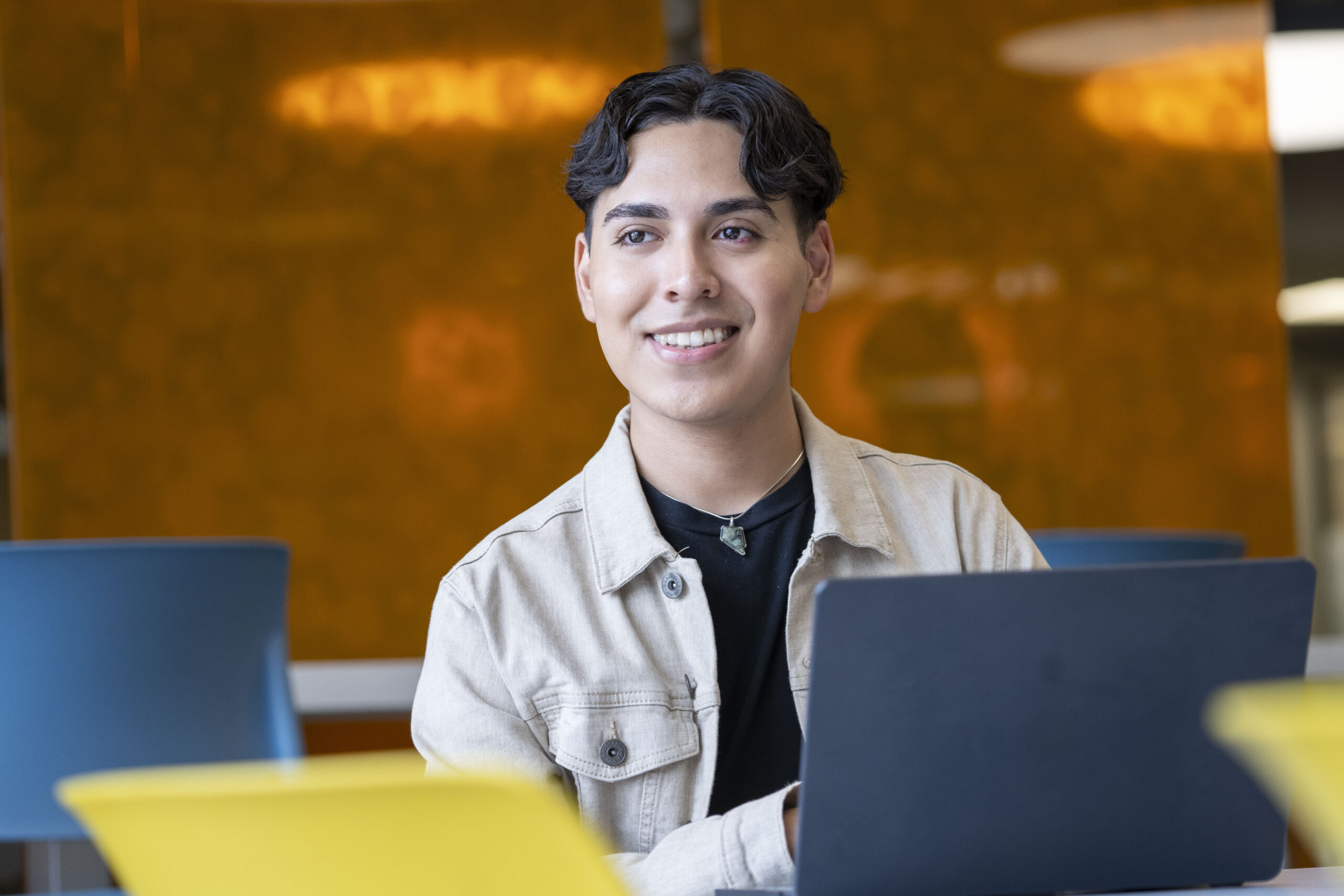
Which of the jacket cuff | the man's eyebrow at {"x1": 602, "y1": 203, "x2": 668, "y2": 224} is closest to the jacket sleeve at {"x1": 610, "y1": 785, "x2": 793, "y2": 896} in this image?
the jacket cuff

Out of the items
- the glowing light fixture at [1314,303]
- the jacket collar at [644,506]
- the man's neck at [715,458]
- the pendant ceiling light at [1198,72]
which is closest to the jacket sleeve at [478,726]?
the jacket collar at [644,506]

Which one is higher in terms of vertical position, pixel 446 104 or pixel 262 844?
pixel 446 104

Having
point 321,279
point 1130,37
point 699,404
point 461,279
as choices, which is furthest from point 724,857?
point 1130,37

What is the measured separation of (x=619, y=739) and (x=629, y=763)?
26mm

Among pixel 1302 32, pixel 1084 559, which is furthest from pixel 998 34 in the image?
pixel 1084 559

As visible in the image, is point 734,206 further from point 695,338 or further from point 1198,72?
point 1198,72

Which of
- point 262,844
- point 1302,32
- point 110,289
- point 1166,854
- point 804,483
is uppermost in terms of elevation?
point 1302,32

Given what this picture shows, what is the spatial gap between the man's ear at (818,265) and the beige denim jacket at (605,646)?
206 millimetres

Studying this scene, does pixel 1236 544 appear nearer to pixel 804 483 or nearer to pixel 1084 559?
pixel 1084 559

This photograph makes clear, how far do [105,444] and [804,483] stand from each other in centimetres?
275

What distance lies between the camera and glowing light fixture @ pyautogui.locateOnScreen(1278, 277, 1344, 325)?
155 inches

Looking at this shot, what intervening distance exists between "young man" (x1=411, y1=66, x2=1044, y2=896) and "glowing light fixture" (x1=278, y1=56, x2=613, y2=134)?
92.3 inches

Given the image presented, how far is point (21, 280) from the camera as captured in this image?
12.1 ft

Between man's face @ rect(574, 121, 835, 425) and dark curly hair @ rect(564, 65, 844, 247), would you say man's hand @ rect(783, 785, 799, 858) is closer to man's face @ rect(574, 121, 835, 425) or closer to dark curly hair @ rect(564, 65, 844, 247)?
man's face @ rect(574, 121, 835, 425)
